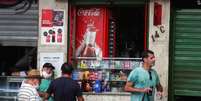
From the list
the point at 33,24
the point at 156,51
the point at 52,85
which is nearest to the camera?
the point at 52,85

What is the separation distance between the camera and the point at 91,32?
11.8 m

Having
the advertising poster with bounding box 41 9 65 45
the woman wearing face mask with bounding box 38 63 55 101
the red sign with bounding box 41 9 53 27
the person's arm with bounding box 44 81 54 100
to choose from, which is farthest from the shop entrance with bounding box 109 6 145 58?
the person's arm with bounding box 44 81 54 100

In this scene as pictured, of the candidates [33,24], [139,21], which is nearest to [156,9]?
[139,21]

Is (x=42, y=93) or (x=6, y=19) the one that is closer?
(x=42, y=93)

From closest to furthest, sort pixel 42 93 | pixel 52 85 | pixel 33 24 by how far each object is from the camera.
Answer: pixel 52 85 < pixel 42 93 < pixel 33 24

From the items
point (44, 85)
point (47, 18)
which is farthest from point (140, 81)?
point (47, 18)

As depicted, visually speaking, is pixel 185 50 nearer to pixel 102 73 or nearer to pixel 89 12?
pixel 102 73

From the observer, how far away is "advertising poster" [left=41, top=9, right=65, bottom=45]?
38.0 ft

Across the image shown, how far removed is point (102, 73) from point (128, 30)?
1034 millimetres

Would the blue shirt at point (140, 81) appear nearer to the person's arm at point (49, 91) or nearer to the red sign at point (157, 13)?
the person's arm at point (49, 91)

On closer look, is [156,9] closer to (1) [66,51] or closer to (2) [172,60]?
(2) [172,60]

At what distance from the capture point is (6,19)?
1215cm

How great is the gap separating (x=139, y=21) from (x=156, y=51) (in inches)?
32.1

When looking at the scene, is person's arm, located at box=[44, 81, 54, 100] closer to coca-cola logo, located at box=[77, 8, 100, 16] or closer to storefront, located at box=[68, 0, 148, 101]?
storefront, located at box=[68, 0, 148, 101]
